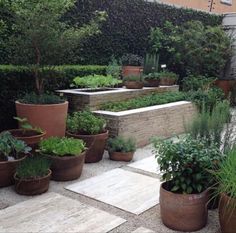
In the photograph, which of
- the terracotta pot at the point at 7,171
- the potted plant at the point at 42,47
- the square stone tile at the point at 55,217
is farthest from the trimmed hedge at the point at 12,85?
the square stone tile at the point at 55,217

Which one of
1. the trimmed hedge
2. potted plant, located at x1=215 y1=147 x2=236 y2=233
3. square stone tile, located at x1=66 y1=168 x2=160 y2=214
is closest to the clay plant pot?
potted plant, located at x1=215 y1=147 x2=236 y2=233

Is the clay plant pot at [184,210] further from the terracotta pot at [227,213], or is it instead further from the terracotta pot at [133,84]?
the terracotta pot at [133,84]

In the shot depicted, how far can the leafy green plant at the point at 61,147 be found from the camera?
13.1 feet

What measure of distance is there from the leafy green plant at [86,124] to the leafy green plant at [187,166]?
184cm

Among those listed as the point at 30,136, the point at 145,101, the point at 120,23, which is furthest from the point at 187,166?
the point at 120,23

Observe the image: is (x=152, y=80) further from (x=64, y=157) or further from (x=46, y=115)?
(x=64, y=157)

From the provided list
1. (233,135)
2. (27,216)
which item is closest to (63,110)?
(27,216)

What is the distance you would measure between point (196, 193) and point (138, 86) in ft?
13.9

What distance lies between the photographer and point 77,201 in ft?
11.5

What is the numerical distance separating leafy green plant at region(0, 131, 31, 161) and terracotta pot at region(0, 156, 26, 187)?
4.7 inches

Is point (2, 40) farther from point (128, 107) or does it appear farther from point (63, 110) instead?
point (128, 107)

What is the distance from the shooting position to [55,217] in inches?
124

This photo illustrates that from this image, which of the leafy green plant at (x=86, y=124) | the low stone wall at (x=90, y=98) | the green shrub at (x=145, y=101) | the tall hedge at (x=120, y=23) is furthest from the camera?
the tall hedge at (x=120, y=23)

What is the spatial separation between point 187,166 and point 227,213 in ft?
1.69
